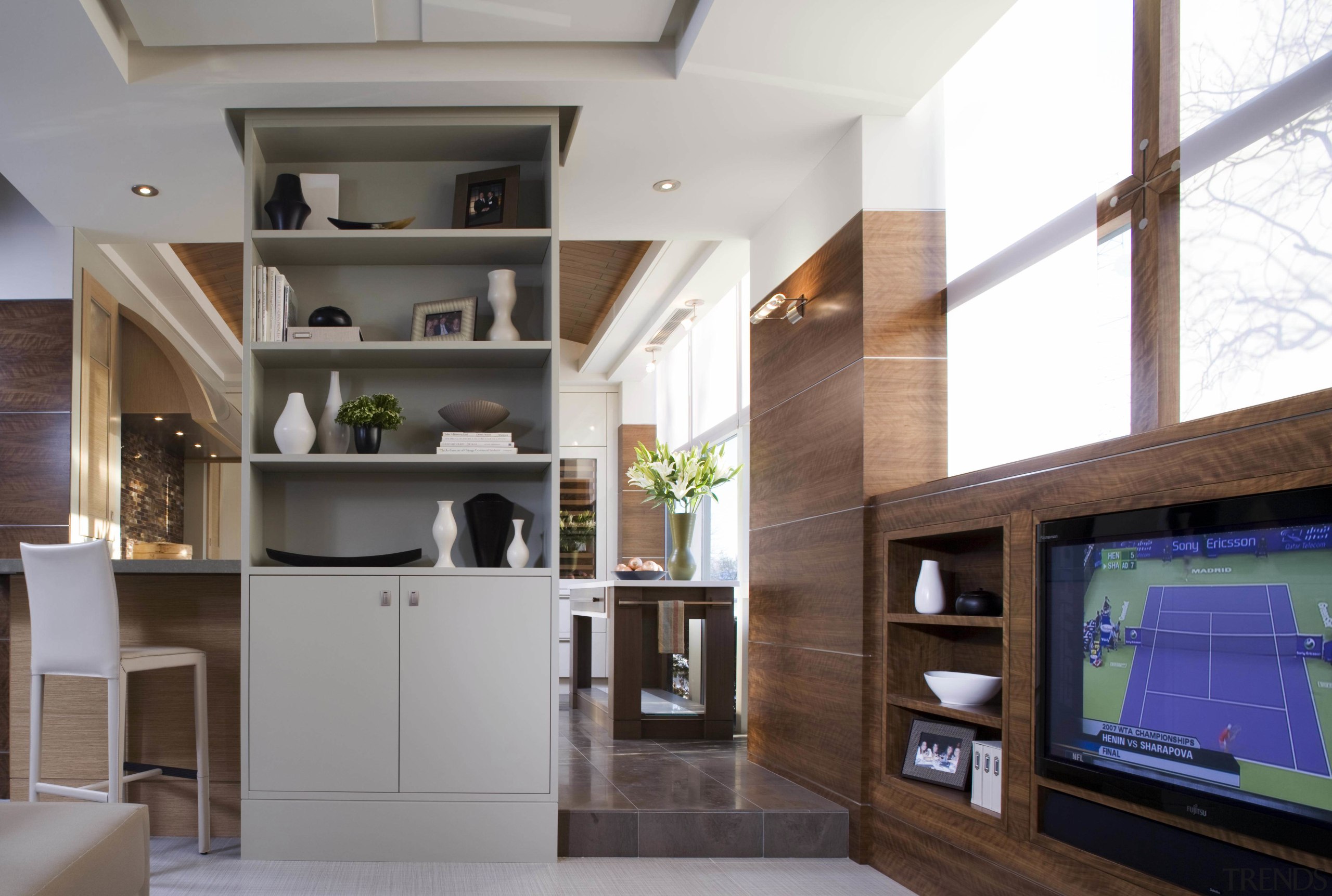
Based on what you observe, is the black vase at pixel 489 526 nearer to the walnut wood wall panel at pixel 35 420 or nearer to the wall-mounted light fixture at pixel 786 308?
the wall-mounted light fixture at pixel 786 308

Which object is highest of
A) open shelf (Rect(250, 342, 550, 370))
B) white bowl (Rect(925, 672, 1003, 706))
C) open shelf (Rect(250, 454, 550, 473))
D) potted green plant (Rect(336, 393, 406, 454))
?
open shelf (Rect(250, 342, 550, 370))

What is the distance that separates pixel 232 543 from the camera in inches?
398

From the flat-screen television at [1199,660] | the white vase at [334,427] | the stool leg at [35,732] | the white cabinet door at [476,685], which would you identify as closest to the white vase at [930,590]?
the flat-screen television at [1199,660]

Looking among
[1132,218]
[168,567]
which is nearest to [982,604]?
[1132,218]

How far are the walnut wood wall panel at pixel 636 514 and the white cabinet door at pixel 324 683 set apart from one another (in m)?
5.54

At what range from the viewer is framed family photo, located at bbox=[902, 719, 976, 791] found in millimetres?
2758

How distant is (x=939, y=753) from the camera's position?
2867mm

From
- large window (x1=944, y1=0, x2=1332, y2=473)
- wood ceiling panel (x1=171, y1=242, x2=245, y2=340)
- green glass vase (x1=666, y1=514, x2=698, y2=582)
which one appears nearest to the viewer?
large window (x1=944, y1=0, x2=1332, y2=473)

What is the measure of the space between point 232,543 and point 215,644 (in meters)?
7.18

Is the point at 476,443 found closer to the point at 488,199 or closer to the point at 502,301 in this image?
the point at 502,301

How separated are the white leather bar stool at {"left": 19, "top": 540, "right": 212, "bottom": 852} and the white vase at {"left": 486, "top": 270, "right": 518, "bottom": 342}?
1.42 m

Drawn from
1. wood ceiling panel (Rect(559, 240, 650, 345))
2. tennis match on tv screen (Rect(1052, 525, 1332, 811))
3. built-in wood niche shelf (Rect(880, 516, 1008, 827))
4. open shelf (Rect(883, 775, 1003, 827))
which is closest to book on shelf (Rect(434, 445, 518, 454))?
built-in wood niche shelf (Rect(880, 516, 1008, 827))

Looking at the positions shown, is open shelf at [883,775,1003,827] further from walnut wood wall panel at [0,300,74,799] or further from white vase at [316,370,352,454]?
walnut wood wall panel at [0,300,74,799]

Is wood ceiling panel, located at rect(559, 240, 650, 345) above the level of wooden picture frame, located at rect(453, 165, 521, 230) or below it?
above
